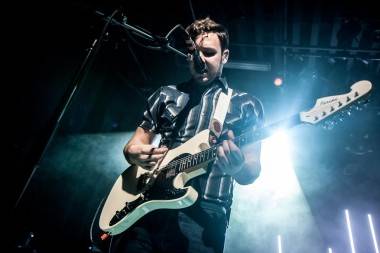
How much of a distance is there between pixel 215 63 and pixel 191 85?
307 mm

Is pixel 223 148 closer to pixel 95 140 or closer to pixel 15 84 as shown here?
pixel 15 84

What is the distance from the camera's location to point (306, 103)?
604 cm

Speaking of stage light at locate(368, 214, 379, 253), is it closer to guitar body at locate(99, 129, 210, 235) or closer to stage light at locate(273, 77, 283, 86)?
stage light at locate(273, 77, 283, 86)

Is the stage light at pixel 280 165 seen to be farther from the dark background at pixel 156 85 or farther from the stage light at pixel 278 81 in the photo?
the stage light at pixel 278 81

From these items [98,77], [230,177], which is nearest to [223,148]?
[230,177]

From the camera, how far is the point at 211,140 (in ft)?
6.74

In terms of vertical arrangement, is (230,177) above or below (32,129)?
below

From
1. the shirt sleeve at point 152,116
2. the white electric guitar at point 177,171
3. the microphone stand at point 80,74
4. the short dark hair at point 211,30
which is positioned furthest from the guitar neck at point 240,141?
the short dark hair at point 211,30

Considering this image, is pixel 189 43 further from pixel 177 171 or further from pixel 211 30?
pixel 177 171

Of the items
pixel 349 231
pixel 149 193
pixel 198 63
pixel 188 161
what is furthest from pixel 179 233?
pixel 349 231

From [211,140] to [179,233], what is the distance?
2.20 feet

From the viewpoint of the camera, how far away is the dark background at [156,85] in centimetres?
478

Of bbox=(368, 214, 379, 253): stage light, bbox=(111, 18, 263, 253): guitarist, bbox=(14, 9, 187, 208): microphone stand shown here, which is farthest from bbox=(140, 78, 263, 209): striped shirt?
bbox=(368, 214, 379, 253): stage light

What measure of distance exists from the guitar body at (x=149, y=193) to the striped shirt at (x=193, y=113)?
0.38ft
